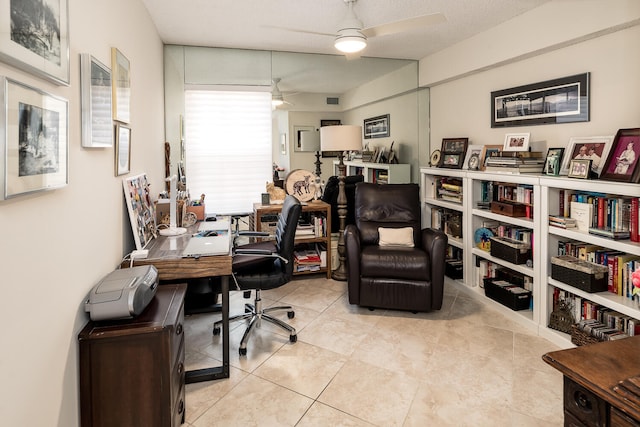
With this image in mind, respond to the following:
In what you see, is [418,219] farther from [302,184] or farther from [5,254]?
[5,254]

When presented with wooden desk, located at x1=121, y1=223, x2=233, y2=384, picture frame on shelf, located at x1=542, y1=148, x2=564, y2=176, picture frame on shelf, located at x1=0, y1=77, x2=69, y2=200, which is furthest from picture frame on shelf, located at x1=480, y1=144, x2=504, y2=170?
picture frame on shelf, located at x1=0, y1=77, x2=69, y2=200

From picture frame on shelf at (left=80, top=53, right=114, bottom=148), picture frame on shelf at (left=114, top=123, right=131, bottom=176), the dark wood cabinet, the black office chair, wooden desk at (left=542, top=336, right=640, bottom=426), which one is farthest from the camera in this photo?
the black office chair

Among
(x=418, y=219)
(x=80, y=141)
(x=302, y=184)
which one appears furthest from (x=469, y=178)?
(x=80, y=141)

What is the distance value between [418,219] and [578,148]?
1.49 meters

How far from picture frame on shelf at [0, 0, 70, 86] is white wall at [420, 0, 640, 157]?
10.5ft

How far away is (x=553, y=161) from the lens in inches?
126

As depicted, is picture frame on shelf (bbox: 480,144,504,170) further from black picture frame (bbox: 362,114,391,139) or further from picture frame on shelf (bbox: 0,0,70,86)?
picture frame on shelf (bbox: 0,0,70,86)

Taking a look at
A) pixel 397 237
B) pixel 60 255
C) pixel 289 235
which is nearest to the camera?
pixel 60 255

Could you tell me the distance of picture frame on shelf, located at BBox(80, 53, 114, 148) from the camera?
181cm

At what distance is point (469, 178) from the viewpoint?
3.94 m

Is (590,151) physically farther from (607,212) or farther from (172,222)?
(172,222)

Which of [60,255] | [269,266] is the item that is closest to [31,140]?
[60,255]

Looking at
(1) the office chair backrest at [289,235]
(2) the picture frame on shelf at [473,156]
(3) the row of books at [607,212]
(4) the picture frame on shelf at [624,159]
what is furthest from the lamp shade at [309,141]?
(4) the picture frame on shelf at [624,159]

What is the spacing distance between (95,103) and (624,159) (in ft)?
10.2
